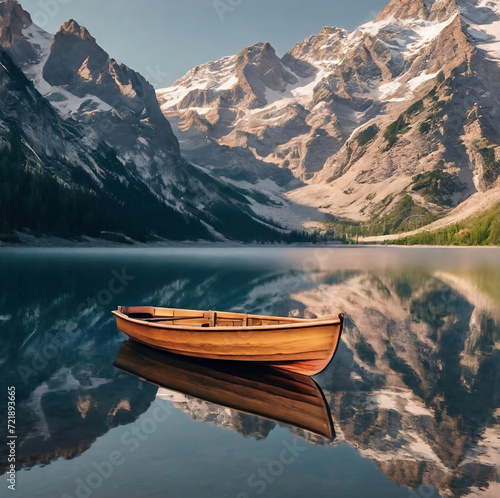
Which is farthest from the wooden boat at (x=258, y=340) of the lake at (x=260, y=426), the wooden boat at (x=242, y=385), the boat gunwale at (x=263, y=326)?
the lake at (x=260, y=426)

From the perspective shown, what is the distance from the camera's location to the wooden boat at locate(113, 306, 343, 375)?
27.2m

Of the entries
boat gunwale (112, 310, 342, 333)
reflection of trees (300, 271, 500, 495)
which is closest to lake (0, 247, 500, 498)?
reflection of trees (300, 271, 500, 495)

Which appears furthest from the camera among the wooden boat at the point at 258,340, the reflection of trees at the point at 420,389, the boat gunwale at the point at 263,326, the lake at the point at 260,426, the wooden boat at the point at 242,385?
the wooden boat at the point at 258,340

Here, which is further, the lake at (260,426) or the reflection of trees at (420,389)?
the reflection of trees at (420,389)

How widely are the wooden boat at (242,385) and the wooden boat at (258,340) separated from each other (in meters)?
0.68

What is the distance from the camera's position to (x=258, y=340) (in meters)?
28.9

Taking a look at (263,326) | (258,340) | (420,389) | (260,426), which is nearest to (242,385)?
(258,340)

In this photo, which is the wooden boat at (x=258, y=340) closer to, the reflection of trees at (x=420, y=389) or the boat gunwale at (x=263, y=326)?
the boat gunwale at (x=263, y=326)

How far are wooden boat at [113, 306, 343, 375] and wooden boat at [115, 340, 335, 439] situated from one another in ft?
2.24

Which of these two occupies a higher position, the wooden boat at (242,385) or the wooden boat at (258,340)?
the wooden boat at (258,340)

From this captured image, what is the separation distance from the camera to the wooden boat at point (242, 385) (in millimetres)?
23078

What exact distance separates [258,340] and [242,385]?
2.60 m

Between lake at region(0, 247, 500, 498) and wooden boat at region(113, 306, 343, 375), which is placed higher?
wooden boat at region(113, 306, 343, 375)

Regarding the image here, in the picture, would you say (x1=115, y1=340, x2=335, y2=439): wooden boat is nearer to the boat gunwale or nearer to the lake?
the lake
